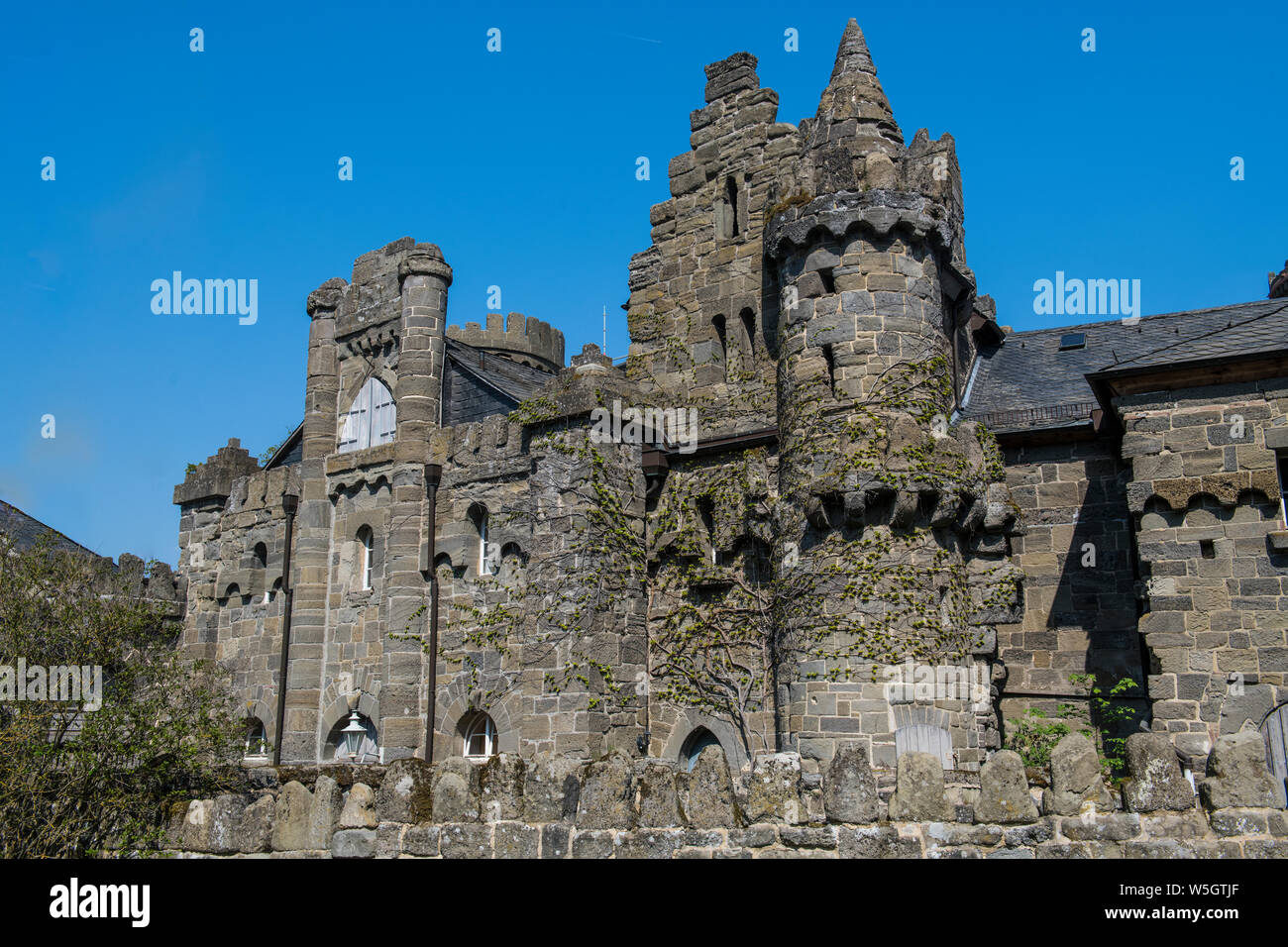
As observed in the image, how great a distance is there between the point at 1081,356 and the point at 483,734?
35.2 feet

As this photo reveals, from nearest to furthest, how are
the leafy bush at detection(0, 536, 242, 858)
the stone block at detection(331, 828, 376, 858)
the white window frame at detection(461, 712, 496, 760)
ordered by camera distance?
1. the stone block at detection(331, 828, 376, 858)
2. the leafy bush at detection(0, 536, 242, 858)
3. the white window frame at detection(461, 712, 496, 760)

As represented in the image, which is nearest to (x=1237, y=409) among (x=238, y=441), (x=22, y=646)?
(x=22, y=646)

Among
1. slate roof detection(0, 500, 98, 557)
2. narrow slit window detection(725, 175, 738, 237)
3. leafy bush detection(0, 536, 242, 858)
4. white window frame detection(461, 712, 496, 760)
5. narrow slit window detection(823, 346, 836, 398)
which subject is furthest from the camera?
slate roof detection(0, 500, 98, 557)

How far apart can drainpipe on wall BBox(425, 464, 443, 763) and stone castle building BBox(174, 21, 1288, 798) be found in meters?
0.05

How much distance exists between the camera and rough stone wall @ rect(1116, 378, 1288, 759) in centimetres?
1380

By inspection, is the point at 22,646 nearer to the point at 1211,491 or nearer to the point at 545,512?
the point at 545,512

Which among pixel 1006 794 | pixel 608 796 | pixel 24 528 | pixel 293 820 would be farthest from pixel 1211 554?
pixel 24 528

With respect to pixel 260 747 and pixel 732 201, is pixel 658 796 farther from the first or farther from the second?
pixel 260 747

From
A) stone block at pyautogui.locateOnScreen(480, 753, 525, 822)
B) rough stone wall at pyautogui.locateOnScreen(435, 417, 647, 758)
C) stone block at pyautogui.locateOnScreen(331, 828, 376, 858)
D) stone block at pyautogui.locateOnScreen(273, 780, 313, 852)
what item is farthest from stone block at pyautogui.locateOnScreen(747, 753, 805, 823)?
rough stone wall at pyautogui.locateOnScreen(435, 417, 647, 758)

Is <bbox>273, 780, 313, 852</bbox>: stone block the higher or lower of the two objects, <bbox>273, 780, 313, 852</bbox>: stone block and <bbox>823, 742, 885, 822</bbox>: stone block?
the lower

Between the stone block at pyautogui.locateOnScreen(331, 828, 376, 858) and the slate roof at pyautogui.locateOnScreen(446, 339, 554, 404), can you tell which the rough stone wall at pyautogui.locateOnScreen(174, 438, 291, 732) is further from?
the stone block at pyautogui.locateOnScreen(331, 828, 376, 858)

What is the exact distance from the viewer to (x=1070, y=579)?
1684 cm

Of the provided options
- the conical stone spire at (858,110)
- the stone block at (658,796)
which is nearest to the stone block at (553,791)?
the stone block at (658,796)

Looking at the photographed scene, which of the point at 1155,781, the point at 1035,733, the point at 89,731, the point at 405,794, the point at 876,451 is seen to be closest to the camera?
the point at 1155,781
